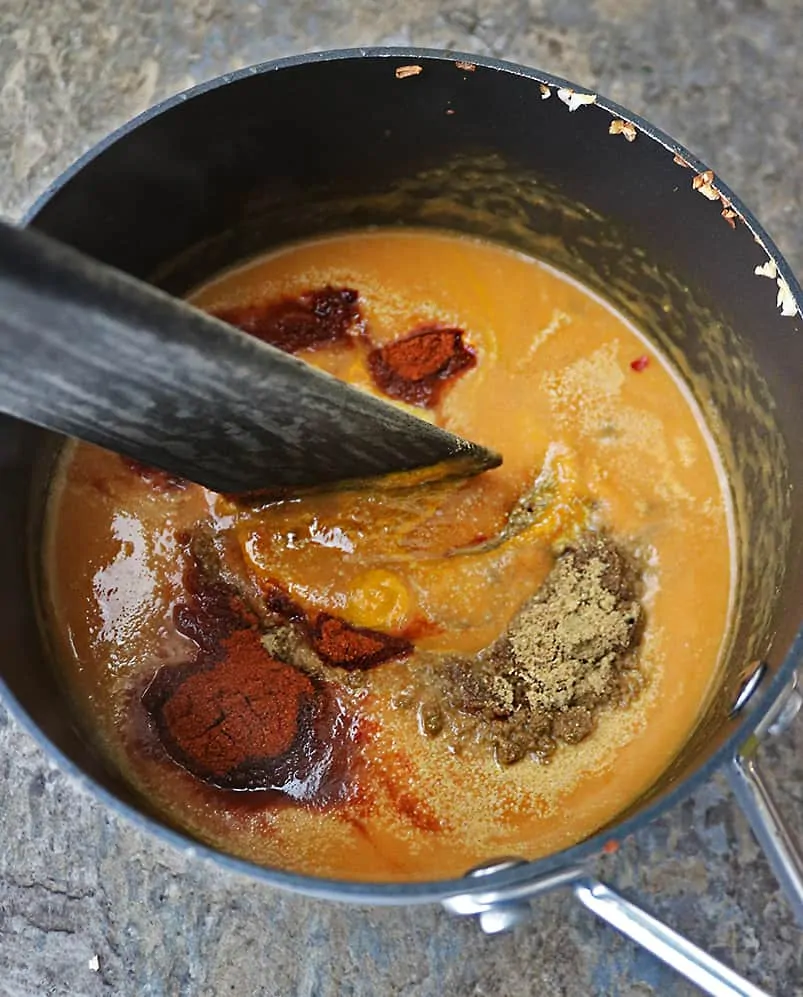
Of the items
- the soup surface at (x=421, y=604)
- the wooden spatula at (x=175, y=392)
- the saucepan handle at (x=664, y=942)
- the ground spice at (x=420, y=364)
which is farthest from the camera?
the ground spice at (x=420, y=364)

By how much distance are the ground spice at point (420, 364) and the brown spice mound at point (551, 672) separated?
0.34 meters

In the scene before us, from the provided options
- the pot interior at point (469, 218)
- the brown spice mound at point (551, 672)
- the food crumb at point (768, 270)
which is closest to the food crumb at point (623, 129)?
the pot interior at point (469, 218)

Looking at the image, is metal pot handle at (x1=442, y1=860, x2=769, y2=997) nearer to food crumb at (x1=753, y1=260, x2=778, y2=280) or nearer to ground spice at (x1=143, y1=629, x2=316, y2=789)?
ground spice at (x1=143, y1=629, x2=316, y2=789)

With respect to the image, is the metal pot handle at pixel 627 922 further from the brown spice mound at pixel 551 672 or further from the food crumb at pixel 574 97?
the food crumb at pixel 574 97

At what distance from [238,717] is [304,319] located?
2.03 ft

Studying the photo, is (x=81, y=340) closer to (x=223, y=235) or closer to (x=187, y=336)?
(x=187, y=336)

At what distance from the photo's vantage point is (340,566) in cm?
141

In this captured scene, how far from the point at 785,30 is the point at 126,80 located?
3.66 ft

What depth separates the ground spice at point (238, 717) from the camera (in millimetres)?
1288

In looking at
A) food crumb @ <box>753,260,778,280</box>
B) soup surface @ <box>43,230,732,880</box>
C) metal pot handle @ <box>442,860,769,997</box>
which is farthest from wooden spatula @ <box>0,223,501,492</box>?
metal pot handle @ <box>442,860,769,997</box>

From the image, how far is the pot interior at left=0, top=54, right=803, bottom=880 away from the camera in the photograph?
1271mm

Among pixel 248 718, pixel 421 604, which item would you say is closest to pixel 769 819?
pixel 421 604

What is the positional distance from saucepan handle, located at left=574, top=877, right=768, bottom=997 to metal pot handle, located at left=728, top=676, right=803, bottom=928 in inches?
7.0

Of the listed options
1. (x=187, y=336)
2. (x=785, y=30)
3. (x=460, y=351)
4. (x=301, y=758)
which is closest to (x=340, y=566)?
(x=301, y=758)
